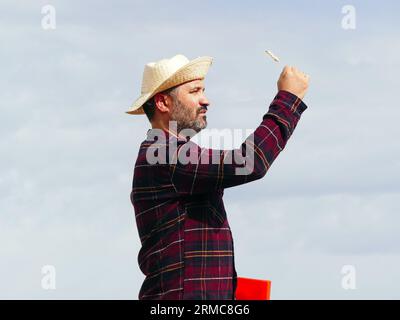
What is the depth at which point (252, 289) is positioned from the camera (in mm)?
8133

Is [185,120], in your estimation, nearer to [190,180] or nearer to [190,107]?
[190,107]

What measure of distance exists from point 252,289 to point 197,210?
1186 millimetres

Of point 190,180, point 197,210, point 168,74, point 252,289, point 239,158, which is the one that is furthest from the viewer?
point 252,289

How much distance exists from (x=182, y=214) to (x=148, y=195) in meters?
0.41

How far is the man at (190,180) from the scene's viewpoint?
720 cm

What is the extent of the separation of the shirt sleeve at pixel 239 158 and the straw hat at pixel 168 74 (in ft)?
2.11

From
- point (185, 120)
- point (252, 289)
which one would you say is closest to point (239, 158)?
point (185, 120)

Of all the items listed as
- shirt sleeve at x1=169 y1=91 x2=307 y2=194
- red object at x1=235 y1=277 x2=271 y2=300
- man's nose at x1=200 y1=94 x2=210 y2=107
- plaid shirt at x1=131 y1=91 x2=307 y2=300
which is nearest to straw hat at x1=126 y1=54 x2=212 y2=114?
man's nose at x1=200 y1=94 x2=210 y2=107
